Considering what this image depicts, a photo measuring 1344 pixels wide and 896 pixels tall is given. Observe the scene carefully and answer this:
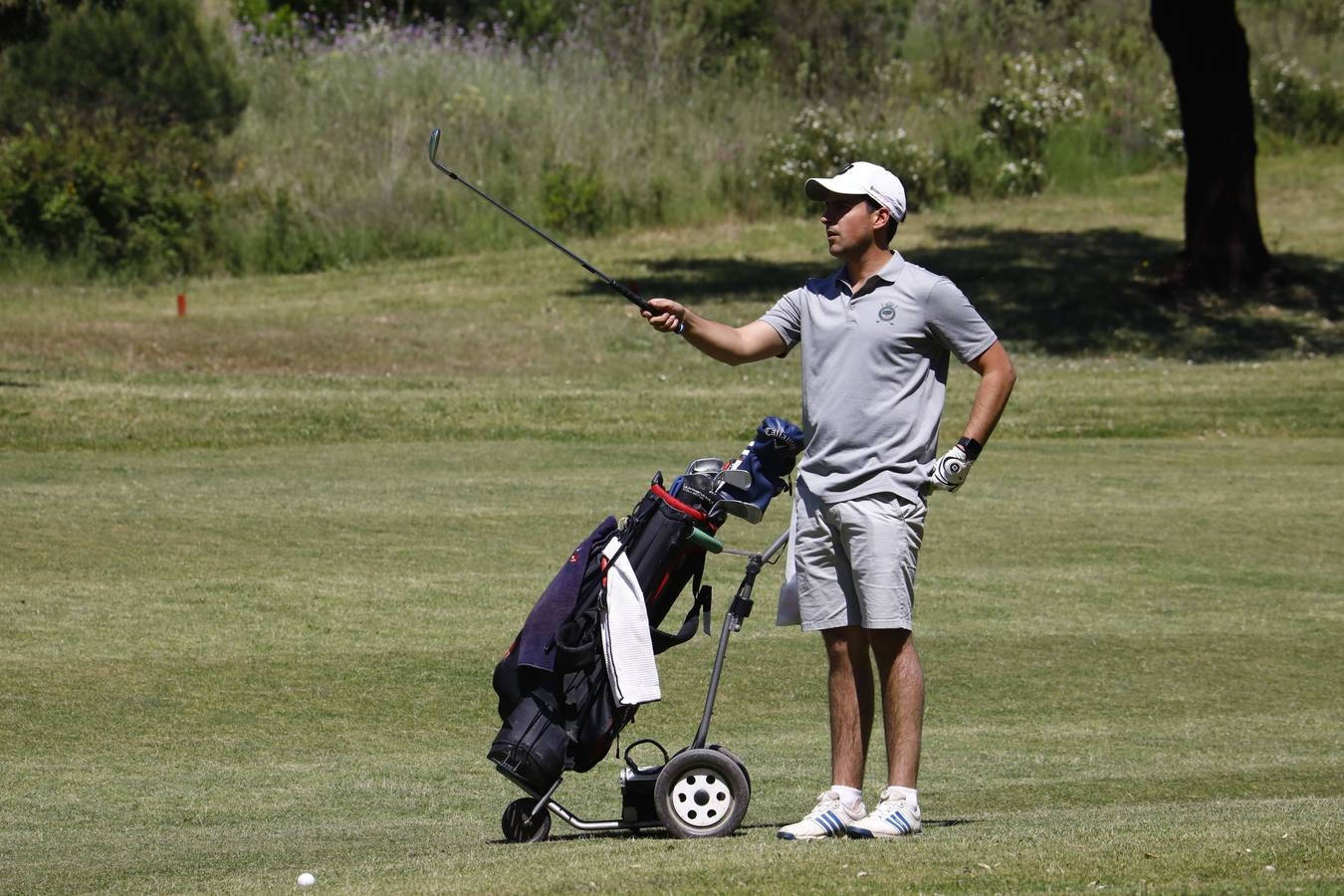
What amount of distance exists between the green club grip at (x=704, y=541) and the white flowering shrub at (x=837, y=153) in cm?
2733

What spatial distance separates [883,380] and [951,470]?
1.05ft

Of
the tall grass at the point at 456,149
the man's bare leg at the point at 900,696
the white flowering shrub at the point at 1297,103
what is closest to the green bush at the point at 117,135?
the tall grass at the point at 456,149

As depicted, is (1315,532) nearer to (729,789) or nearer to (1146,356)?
(729,789)

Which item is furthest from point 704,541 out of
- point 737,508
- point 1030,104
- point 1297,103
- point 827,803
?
point 1297,103

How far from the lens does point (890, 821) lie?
583 centimetres

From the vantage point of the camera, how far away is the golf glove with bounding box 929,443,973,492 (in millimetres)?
5777

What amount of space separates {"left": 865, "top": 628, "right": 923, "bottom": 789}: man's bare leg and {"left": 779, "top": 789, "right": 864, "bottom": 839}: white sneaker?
156 mm

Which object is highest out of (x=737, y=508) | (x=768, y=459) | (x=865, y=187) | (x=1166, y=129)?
(x=865, y=187)

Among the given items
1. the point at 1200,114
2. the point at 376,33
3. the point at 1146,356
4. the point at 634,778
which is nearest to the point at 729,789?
the point at 634,778

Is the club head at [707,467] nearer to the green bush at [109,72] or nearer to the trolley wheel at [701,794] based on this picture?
the trolley wheel at [701,794]

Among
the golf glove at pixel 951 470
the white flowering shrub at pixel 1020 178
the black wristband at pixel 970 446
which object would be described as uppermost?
the black wristband at pixel 970 446

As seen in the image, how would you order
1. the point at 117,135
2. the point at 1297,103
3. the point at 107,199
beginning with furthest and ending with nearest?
the point at 1297,103
the point at 117,135
the point at 107,199

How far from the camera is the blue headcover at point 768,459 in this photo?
6086mm

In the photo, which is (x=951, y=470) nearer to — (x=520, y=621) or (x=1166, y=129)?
(x=520, y=621)
